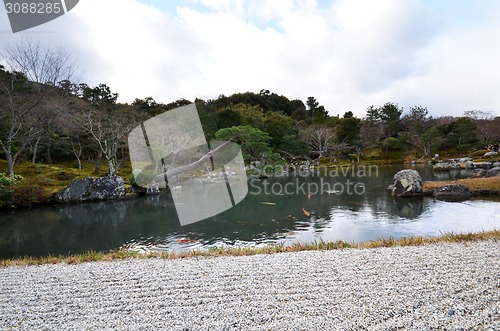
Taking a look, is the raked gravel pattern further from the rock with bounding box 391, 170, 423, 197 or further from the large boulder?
the large boulder

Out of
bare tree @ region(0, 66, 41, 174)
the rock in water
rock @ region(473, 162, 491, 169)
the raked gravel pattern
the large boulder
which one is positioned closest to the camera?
the raked gravel pattern

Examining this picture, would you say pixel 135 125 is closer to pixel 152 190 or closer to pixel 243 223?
pixel 152 190

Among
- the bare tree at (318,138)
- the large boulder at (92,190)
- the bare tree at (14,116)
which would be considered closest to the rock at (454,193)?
the large boulder at (92,190)

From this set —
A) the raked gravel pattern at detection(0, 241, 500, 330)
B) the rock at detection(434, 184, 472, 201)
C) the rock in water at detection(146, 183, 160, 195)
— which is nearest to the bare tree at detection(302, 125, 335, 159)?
the rock at detection(434, 184, 472, 201)

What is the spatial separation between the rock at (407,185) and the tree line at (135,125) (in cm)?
648

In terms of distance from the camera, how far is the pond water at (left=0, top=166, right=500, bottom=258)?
9391mm

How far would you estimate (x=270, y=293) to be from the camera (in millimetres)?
4141

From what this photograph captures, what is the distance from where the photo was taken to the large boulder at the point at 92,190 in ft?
59.1

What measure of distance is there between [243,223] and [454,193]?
38.5 ft

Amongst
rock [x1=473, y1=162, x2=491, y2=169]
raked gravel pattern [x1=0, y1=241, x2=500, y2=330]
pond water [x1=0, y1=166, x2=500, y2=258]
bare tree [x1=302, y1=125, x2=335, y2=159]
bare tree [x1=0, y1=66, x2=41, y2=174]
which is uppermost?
bare tree [x1=0, y1=66, x2=41, y2=174]

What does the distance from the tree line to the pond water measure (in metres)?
2.92

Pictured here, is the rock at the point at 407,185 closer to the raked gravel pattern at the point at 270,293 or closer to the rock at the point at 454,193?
the rock at the point at 454,193

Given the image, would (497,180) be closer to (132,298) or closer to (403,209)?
(403,209)

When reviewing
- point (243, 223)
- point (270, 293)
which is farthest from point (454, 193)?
point (270, 293)
